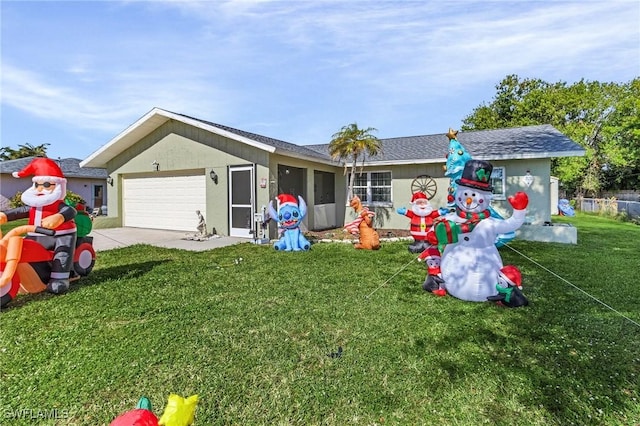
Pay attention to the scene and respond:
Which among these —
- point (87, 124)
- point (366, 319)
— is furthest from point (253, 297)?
point (87, 124)

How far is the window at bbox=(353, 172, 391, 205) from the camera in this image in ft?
42.9

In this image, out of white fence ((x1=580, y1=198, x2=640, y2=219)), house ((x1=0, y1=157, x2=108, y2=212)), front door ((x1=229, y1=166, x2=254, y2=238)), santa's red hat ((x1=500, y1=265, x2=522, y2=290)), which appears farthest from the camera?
house ((x1=0, y1=157, x2=108, y2=212))

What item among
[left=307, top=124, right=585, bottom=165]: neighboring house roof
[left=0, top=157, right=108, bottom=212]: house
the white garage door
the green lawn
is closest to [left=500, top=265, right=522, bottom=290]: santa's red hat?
the green lawn

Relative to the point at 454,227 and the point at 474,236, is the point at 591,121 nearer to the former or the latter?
the point at 474,236

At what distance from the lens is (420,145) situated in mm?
14273

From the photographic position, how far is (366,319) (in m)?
3.92

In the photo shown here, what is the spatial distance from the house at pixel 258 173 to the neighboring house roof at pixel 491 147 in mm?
37

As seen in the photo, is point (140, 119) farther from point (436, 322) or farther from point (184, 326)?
point (436, 322)

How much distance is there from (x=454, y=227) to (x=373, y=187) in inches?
359

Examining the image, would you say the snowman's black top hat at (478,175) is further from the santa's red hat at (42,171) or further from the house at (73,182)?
the house at (73,182)

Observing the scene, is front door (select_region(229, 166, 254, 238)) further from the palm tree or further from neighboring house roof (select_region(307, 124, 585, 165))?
the palm tree

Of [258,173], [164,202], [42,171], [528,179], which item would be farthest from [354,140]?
[42,171]

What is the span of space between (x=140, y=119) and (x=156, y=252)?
20.2ft

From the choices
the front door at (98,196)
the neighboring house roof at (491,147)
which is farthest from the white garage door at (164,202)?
the front door at (98,196)
